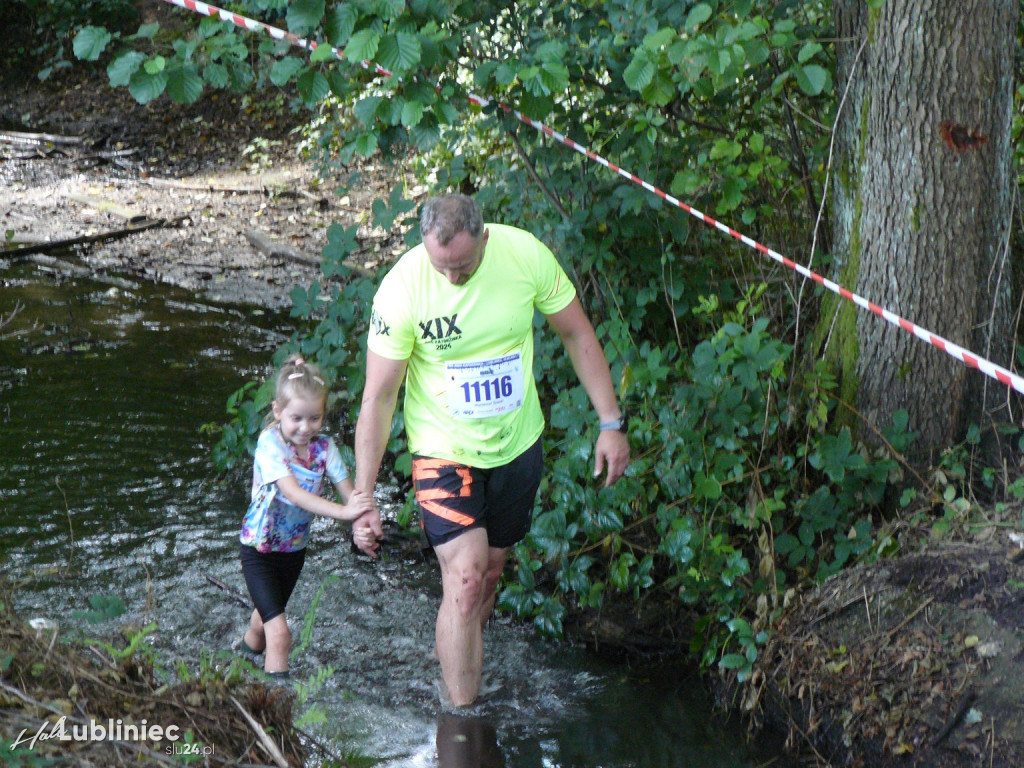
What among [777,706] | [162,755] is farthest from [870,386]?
[162,755]

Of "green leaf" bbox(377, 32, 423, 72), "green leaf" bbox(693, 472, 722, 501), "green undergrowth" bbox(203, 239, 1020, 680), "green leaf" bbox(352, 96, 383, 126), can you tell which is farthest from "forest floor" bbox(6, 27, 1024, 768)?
"green leaf" bbox(377, 32, 423, 72)

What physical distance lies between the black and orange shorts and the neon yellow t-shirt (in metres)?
0.05

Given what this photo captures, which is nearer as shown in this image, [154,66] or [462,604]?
[462,604]

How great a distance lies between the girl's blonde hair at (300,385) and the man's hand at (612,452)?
118 centimetres

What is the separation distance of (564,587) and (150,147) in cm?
1249

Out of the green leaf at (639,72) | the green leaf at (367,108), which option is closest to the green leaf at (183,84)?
the green leaf at (367,108)

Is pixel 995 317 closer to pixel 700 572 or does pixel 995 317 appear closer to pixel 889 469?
pixel 889 469

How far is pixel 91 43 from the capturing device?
4465 millimetres

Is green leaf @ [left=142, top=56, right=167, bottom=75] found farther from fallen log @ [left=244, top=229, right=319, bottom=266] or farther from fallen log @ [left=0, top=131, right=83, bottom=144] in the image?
fallen log @ [left=0, top=131, right=83, bottom=144]

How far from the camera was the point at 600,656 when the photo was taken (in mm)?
→ 5137

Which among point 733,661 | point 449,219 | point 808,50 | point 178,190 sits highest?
point 808,50

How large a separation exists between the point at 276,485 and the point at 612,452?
1.42 meters

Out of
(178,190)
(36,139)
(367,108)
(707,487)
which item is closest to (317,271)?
(178,190)

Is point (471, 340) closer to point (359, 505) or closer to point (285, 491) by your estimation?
point (359, 505)
